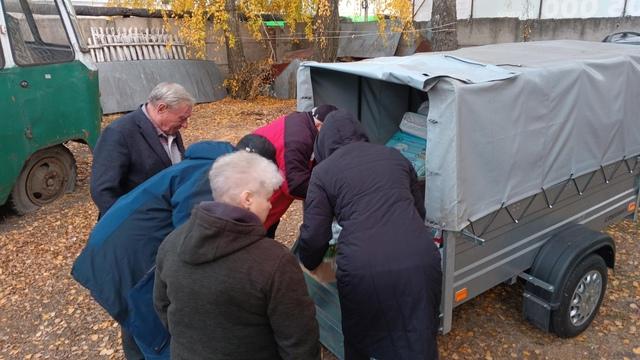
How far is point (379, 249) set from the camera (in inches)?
95.7

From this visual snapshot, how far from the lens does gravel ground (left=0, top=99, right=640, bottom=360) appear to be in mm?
3508

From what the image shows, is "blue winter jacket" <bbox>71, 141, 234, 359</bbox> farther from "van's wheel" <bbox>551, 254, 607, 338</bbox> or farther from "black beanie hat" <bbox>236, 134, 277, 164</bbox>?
"van's wheel" <bbox>551, 254, 607, 338</bbox>

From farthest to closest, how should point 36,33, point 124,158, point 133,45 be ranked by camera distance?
point 133,45
point 36,33
point 124,158

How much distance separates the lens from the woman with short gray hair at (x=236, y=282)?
166 centimetres

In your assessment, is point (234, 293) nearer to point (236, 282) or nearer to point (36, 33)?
point (236, 282)

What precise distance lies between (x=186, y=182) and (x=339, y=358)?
162 cm

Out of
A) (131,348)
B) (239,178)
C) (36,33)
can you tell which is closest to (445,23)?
(36,33)

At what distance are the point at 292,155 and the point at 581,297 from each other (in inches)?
92.1

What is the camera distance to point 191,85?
12.6 meters

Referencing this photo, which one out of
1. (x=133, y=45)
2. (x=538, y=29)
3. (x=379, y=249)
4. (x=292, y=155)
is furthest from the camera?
(x=538, y=29)

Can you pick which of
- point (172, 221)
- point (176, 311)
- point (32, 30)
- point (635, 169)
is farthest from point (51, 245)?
point (635, 169)

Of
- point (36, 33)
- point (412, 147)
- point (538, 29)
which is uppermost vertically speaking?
point (36, 33)

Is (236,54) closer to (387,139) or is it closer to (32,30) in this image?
(32,30)

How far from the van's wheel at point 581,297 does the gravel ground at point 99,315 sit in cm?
13
